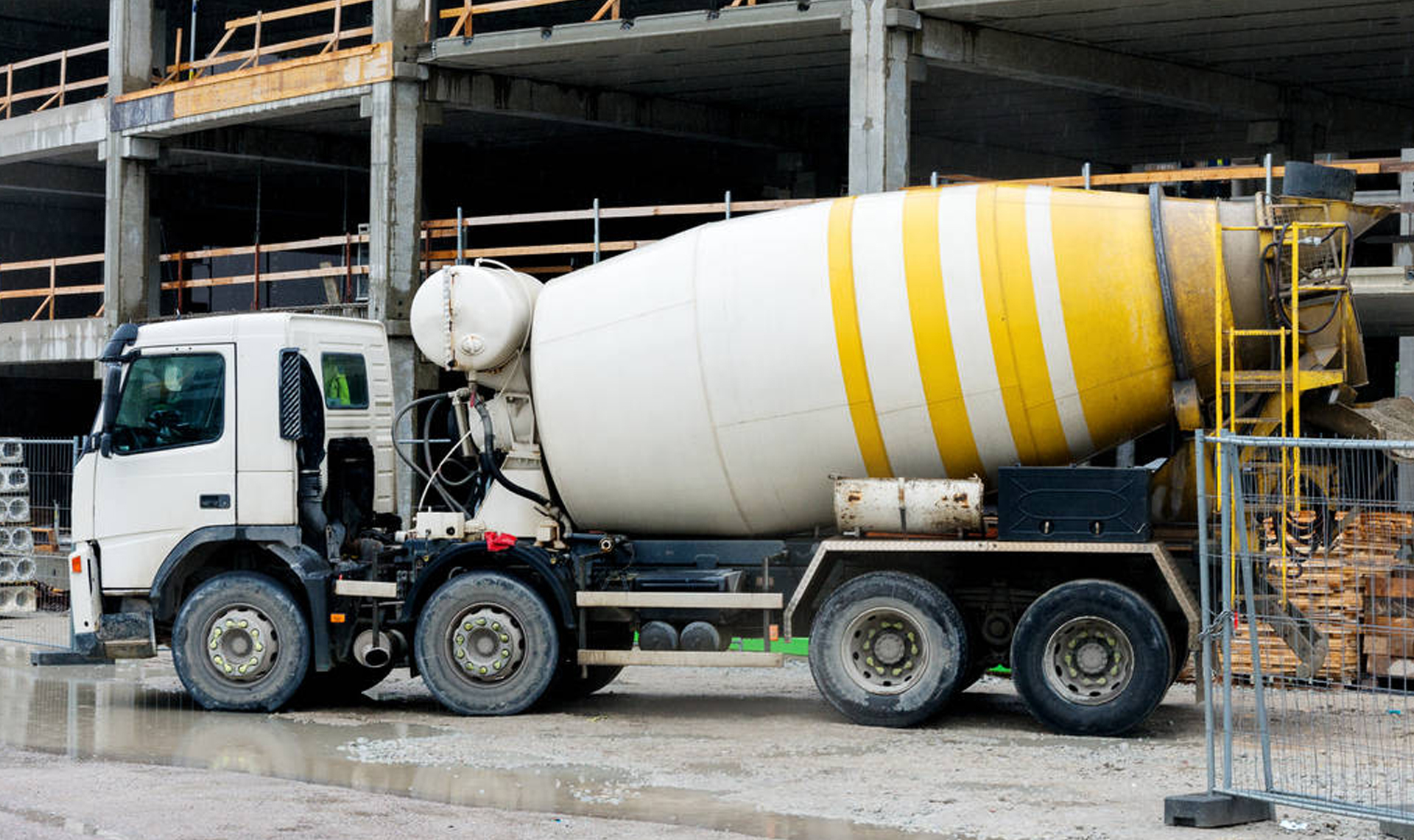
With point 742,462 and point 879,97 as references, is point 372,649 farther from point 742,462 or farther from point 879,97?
point 879,97

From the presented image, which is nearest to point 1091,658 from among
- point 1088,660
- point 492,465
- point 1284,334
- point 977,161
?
point 1088,660

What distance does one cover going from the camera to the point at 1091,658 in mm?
11703

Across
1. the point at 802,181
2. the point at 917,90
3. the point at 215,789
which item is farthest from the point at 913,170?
the point at 215,789

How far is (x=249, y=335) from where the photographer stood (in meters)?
13.3

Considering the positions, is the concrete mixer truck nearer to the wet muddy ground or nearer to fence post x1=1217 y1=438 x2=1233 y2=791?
the wet muddy ground

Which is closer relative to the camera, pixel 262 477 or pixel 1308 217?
pixel 1308 217

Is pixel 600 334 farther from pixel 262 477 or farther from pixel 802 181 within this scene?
pixel 802 181

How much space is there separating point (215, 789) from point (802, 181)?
19906 mm

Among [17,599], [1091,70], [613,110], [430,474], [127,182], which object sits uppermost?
[613,110]

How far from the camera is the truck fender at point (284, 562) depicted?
13195 mm

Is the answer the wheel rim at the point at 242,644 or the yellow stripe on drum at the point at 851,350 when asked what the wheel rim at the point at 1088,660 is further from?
the wheel rim at the point at 242,644

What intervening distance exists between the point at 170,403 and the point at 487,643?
307 cm

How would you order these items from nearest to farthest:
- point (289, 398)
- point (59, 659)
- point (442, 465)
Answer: point (289, 398), point (442, 465), point (59, 659)


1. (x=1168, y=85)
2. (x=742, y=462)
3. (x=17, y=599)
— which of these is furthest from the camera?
(x=1168, y=85)
